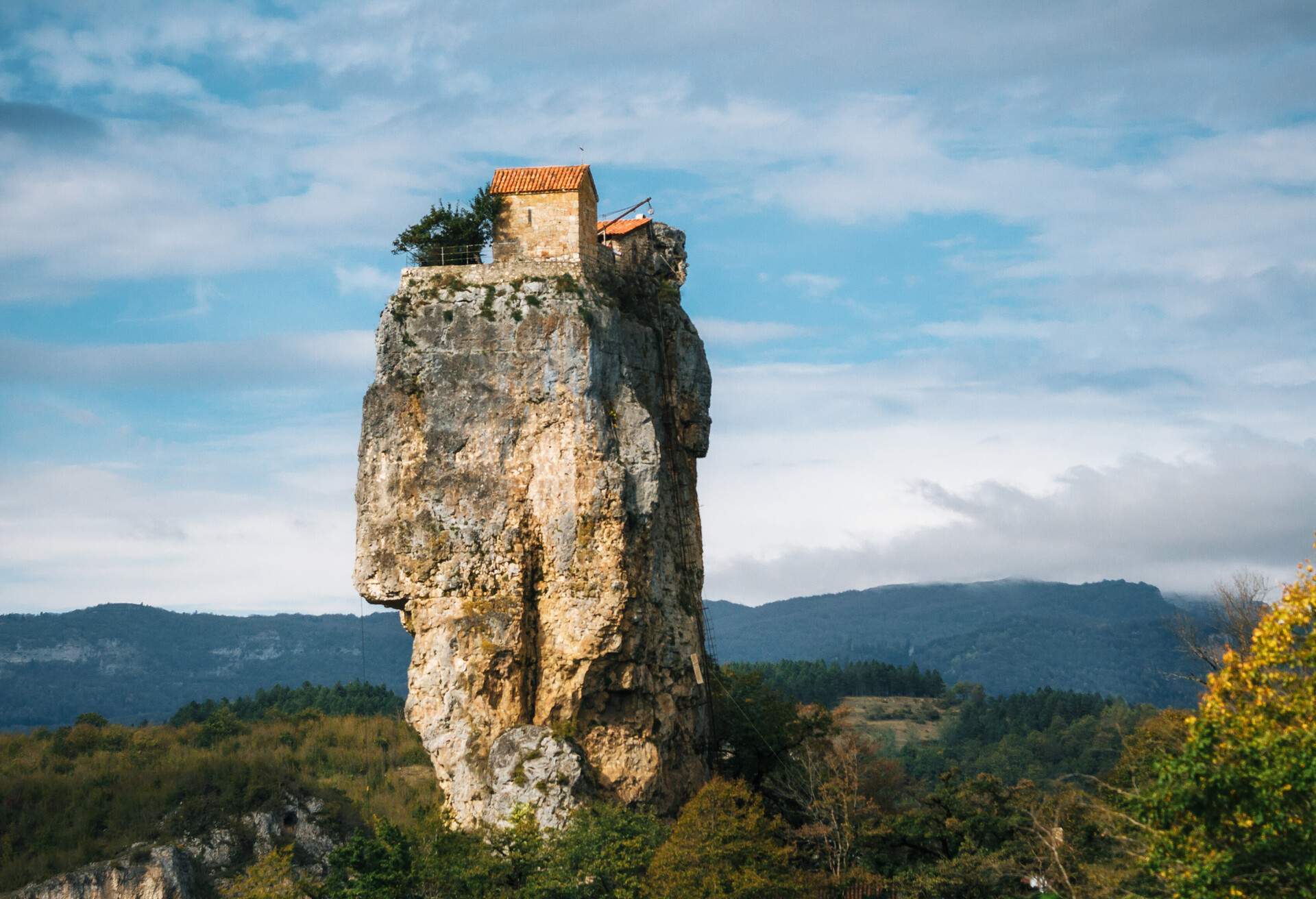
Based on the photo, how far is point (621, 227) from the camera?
52.5m

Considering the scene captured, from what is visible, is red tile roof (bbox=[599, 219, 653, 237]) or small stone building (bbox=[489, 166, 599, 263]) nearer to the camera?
small stone building (bbox=[489, 166, 599, 263])

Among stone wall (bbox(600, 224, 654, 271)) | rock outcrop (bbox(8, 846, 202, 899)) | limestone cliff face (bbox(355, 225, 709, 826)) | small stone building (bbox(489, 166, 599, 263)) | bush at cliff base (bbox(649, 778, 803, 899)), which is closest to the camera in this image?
bush at cliff base (bbox(649, 778, 803, 899))

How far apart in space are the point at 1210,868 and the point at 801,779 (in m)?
28.5

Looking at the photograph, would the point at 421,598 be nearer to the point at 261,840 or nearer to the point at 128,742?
the point at 261,840

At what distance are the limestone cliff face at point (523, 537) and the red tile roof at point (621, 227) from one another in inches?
254

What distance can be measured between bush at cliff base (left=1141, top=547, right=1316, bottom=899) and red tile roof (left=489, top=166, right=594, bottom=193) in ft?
92.9

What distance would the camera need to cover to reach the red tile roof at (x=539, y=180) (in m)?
46.7

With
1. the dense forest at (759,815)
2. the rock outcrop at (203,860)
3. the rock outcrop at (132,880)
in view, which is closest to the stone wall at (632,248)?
the dense forest at (759,815)

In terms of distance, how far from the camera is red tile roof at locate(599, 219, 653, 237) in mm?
51938

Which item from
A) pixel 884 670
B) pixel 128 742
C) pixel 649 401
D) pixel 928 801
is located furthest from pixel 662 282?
pixel 884 670

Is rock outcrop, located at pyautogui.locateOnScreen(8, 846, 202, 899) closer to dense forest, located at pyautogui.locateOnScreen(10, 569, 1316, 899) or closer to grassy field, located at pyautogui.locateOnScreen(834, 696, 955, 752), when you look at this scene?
dense forest, located at pyautogui.locateOnScreen(10, 569, 1316, 899)

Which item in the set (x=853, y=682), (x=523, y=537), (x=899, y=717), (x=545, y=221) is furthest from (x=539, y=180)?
(x=853, y=682)

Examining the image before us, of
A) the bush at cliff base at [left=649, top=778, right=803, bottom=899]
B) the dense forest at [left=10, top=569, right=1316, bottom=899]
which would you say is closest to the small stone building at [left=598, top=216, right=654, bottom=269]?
the dense forest at [left=10, top=569, right=1316, bottom=899]

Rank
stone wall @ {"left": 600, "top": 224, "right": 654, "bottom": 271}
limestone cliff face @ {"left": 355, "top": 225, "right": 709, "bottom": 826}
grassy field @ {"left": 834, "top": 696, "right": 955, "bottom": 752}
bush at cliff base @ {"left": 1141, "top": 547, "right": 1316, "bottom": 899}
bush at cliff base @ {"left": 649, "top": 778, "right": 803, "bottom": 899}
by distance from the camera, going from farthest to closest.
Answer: grassy field @ {"left": 834, "top": 696, "right": 955, "bottom": 752}, stone wall @ {"left": 600, "top": 224, "right": 654, "bottom": 271}, limestone cliff face @ {"left": 355, "top": 225, "right": 709, "bottom": 826}, bush at cliff base @ {"left": 649, "top": 778, "right": 803, "bottom": 899}, bush at cliff base @ {"left": 1141, "top": 547, "right": 1316, "bottom": 899}
